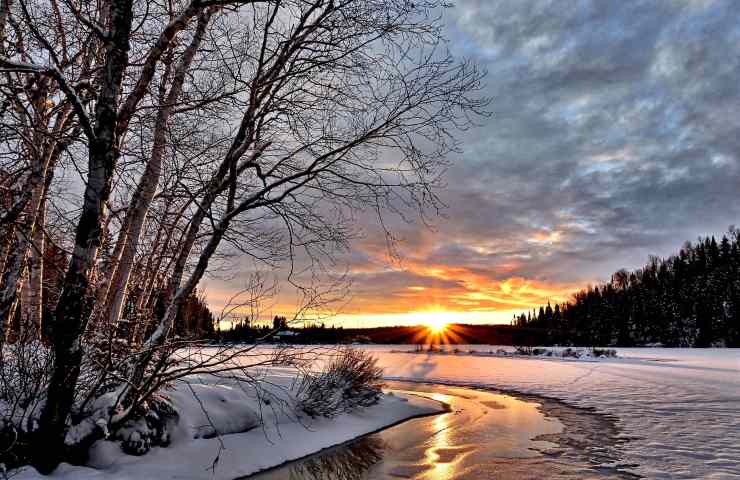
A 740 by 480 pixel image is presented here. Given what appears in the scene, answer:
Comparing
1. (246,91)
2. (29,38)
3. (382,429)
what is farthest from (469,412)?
(29,38)

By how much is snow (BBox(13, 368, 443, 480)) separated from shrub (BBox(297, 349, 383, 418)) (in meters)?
0.26

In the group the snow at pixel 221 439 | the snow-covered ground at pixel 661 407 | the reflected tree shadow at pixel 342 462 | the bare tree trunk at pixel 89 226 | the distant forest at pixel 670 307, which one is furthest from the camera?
the distant forest at pixel 670 307

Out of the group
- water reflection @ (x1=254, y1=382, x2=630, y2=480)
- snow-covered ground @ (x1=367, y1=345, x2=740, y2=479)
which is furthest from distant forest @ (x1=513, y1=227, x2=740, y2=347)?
water reflection @ (x1=254, y1=382, x2=630, y2=480)

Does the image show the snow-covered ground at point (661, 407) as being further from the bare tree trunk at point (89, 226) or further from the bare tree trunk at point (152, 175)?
the bare tree trunk at point (152, 175)

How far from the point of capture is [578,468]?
7590mm

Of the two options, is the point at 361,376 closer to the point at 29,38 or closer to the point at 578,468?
the point at 578,468

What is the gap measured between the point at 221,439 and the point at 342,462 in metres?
2.16

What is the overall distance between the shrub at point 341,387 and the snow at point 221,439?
0.86 feet

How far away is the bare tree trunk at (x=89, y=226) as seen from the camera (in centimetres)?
558

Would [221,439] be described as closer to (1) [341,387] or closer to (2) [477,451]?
(2) [477,451]

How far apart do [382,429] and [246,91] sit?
8702mm

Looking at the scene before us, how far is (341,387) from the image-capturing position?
12.7 metres

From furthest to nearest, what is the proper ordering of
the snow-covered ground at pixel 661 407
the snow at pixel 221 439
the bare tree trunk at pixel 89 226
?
the snow-covered ground at pixel 661 407 < the snow at pixel 221 439 < the bare tree trunk at pixel 89 226

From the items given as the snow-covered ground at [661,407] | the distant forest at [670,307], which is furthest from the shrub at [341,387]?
the distant forest at [670,307]
